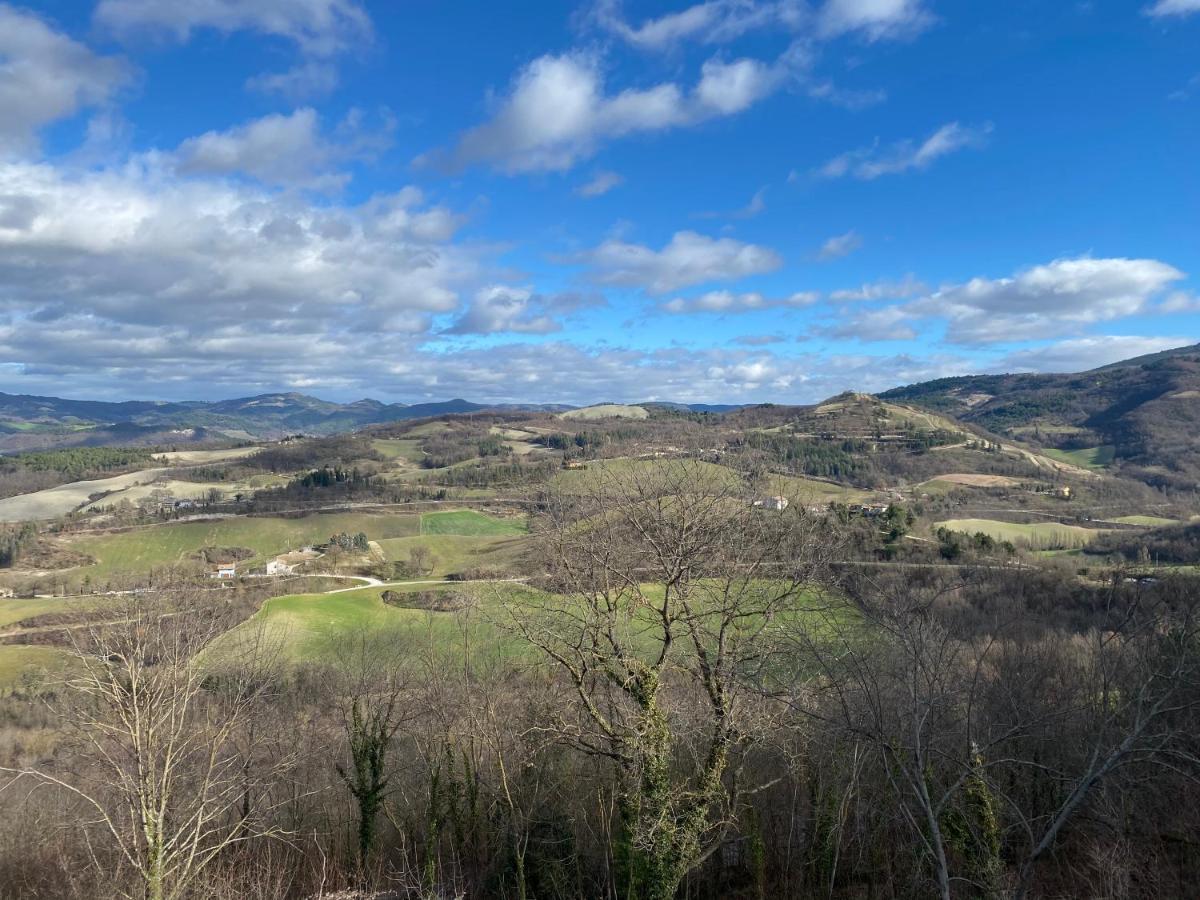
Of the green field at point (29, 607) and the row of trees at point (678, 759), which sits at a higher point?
the row of trees at point (678, 759)

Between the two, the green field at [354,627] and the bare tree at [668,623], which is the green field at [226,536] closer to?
the green field at [354,627]


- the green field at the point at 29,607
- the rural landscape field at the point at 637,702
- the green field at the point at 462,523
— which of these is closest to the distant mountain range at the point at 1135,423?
the rural landscape field at the point at 637,702

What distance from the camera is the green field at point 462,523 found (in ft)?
270

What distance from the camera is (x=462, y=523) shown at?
8675cm

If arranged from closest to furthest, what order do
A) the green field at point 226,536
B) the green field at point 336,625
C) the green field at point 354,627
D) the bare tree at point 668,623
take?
the bare tree at point 668,623, the green field at point 354,627, the green field at point 336,625, the green field at point 226,536

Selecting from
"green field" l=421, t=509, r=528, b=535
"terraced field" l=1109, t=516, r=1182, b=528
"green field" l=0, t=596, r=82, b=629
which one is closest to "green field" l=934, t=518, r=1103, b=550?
"terraced field" l=1109, t=516, r=1182, b=528

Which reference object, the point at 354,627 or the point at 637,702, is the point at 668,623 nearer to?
the point at 637,702

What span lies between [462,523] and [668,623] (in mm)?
75817

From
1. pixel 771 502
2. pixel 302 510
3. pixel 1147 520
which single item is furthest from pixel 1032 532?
pixel 302 510

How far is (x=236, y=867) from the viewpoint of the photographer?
17703mm

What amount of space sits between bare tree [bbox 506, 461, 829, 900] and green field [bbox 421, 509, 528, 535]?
62755 millimetres

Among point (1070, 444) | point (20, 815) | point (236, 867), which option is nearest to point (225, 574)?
point (20, 815)

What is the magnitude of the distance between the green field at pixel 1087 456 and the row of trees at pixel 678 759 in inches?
5445

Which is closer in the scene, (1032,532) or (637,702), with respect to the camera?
(637,702)
